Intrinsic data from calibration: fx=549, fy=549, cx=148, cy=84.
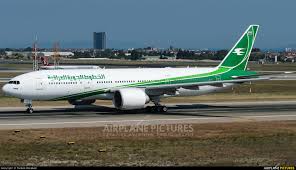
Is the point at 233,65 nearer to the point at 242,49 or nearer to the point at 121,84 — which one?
the point at 242,49

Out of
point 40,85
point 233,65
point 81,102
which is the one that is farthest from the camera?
point 233,65

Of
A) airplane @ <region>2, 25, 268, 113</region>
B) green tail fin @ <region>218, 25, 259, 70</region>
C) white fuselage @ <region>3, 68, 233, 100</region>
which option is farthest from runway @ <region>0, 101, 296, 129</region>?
green tail fin @ <region>218, 25, 259, 70</region>

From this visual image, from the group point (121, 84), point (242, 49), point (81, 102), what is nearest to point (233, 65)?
point (242, 49)

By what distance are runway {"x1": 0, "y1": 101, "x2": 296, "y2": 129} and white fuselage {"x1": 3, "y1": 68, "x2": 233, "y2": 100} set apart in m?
1.56

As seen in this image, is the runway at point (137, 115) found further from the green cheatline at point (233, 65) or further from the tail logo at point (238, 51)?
the tail logo at point (238, 51)

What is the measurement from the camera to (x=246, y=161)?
74.7ft

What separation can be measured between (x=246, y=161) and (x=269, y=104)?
29.5m

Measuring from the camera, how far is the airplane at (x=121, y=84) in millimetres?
42344

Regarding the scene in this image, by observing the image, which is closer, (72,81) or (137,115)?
(137,115)

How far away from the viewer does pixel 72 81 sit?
43281 millimetres

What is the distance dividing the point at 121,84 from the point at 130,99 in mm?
3090

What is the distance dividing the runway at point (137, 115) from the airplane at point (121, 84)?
119 cm

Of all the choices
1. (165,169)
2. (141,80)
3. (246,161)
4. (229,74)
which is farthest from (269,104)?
(165,169)

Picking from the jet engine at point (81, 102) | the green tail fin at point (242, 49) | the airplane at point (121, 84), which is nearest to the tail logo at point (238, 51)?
the green tail fin at point (242, 49)
